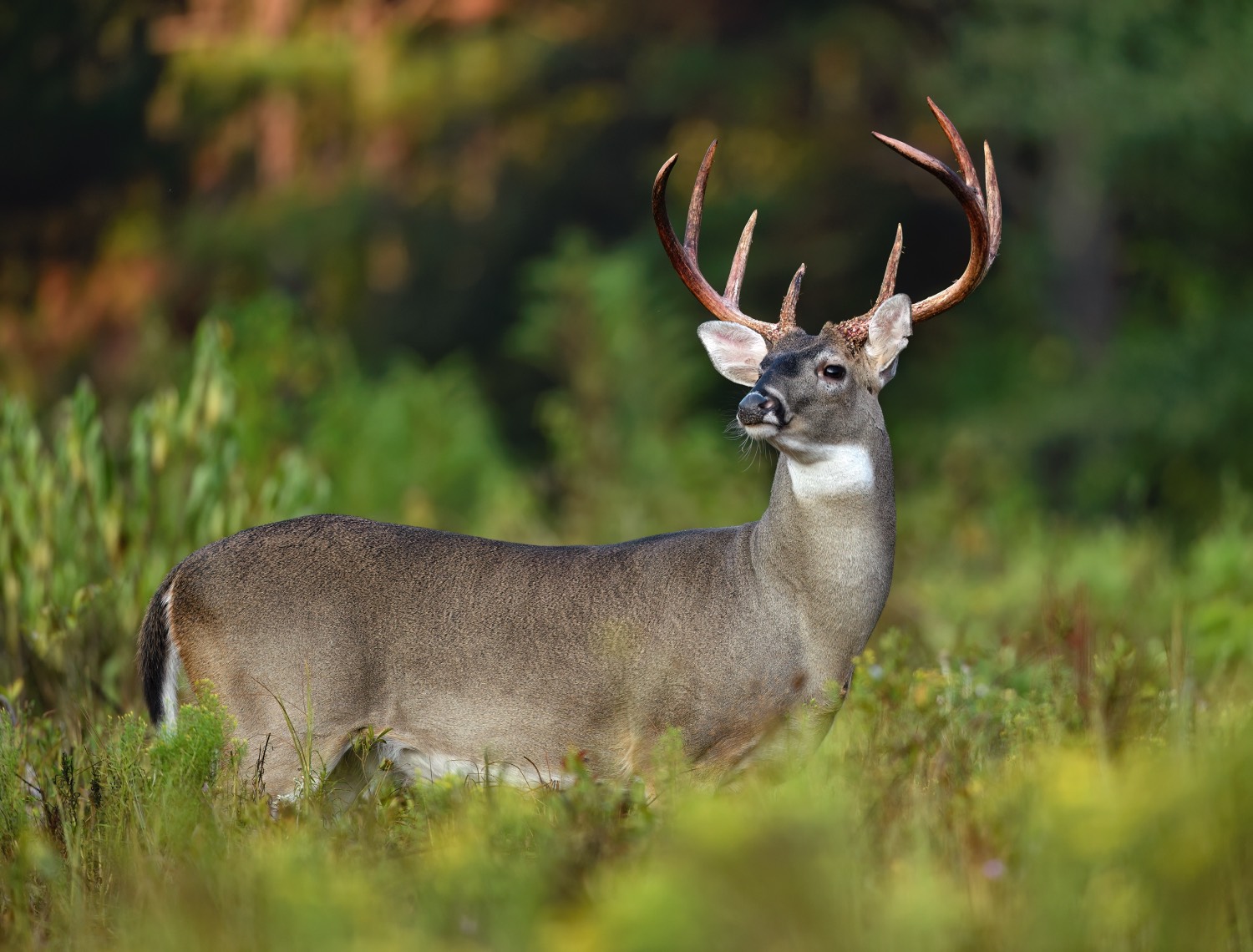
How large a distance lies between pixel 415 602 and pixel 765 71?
12495mm

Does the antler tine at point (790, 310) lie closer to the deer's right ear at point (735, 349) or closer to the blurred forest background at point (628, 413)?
the deer's right ear at point (735, 349)

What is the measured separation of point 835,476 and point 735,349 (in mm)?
620

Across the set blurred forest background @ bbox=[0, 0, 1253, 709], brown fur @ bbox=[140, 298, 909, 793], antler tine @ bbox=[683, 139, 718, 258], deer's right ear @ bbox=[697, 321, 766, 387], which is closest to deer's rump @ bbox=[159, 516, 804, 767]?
brown fur @ bbox=[140, 298, 909, 793]

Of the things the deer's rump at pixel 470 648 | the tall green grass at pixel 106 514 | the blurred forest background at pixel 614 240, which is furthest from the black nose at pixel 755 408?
the blurred forest background at pixel 614 240

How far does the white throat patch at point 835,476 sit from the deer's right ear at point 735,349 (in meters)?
0.45

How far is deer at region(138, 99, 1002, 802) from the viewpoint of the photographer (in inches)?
168

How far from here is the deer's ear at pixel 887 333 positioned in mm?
4566

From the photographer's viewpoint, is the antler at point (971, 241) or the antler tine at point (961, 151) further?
the antler tine at point (961, 151)

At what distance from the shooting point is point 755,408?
4203mm

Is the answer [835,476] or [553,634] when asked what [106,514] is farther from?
[835,476]

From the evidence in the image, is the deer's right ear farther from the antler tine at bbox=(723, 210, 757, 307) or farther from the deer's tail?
the deer's tail

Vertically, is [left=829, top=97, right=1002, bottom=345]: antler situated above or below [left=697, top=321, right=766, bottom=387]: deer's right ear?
above

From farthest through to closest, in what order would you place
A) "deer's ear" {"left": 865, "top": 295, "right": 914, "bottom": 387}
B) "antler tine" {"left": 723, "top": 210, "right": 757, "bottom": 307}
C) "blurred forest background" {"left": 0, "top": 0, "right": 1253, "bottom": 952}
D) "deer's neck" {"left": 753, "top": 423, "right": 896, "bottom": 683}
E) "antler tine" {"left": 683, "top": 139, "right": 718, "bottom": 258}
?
1. "antler tine" {"left": 683, "top": 139, "right": 718, "bottom": 258}
2. "antler tine" {"left": 723, "top": 210, "right": 757, "bottom": 307}
3. "deer's ear" {"left": 865, "top": 295, "right": 914, "bottom": 387}
4. "deer's neck" {"left": 753, "top": 423, "right": 896, "bottom": 683}
5. "blurred forest background" {"left": 0, "top": 0, "right": 1253, "bottom": 952}

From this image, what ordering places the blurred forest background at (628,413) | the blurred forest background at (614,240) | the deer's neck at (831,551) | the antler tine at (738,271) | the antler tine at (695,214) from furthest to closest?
the blurred forest background at (614,240)
the antler tine at (695,214)
the antler tine at (738,271)
the deer's neck at (831,551)
the blurred forest background at (628,413)
